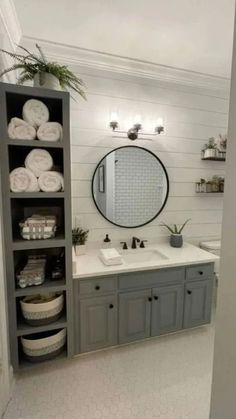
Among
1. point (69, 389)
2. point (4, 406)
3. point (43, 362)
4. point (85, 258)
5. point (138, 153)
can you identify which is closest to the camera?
point (4, 406)

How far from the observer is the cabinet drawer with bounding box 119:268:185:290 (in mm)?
1901

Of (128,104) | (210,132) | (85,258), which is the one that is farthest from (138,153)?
(85,258)

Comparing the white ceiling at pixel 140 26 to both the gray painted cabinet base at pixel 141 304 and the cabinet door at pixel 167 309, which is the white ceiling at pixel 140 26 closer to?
the gray painted cabinet base at pixel 141 304

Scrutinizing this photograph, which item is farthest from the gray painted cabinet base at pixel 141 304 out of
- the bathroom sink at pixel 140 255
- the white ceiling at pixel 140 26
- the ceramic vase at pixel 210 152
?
the white ceiling at pixel 140 26

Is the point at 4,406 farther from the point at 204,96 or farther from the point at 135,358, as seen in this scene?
the point at 204,96

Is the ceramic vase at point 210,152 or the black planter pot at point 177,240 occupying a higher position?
the ceramic vase at point 210,152

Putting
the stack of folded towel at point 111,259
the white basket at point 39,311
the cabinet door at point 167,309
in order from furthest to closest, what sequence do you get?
the cabinet door at point 167,309 → the stack of folded towel at point 111,259 → the white basket at point 39,311

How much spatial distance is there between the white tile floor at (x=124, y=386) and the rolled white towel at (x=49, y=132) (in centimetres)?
180

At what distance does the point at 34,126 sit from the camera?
1534 millimetres

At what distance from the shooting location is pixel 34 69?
151 cm

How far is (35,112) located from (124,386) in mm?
2078

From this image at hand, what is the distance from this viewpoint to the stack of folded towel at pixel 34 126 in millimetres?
1481

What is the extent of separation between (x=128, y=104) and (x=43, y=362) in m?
2.47

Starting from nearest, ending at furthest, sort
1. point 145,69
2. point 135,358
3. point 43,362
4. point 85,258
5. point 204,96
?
point 43,362, point 135,358, point 85,258, point 145,69, point 204,96
